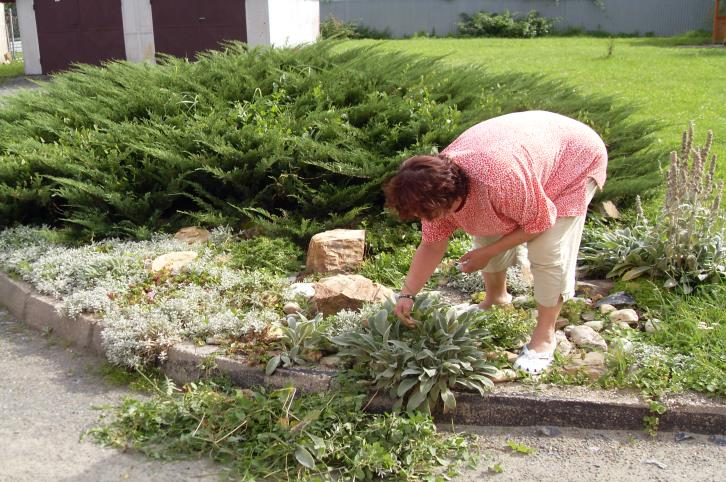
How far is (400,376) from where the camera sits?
10.9ft

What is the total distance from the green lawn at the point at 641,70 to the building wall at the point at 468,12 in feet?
14.0

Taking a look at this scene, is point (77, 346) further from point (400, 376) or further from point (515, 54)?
point (515, 54)

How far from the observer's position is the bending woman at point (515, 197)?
119 inches

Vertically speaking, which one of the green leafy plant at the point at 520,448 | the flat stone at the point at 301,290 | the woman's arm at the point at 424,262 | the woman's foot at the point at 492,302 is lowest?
the green leafy plant at the point at 520,448

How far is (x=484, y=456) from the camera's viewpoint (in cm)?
319

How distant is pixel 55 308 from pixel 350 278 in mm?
1718

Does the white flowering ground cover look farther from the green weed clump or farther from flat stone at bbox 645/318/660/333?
flat stone at bbox 645/318/660/333

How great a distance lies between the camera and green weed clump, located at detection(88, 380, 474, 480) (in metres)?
3.06

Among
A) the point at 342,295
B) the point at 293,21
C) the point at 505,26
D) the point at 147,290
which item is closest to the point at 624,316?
the point at 342,295

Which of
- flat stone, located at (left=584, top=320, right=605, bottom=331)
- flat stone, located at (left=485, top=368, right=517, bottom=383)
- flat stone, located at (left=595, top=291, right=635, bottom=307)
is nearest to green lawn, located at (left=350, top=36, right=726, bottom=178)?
flat stone, located at (left=595, top=291, right=635, bottom=307)

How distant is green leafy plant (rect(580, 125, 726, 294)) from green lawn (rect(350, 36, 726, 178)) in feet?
7.47

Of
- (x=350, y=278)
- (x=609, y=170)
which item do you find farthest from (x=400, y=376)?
(x=609, y=170)

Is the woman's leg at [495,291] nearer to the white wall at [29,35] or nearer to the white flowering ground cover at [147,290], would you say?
the white flowering ground cover at [147,290]

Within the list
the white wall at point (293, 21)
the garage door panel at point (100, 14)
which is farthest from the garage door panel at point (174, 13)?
the white wall at point (293, 21)
